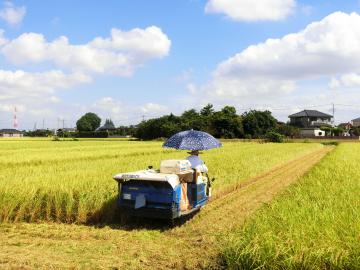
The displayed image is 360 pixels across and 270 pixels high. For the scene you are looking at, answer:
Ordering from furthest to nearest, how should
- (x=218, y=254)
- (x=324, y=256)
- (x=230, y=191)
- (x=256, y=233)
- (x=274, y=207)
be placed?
(x=230, y=191) → (x=274, y=207) → (x=218, y=254) → (x=256, y=233) → (x=324, y=256)

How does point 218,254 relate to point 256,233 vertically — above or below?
below

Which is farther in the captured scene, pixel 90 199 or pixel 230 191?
pixel 230 191

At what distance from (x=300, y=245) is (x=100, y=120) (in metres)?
136

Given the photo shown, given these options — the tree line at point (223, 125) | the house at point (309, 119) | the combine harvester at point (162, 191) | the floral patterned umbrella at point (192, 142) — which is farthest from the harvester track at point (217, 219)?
the house at point (309, 119)

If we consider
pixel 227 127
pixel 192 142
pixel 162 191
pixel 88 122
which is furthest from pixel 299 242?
pixel 88 122

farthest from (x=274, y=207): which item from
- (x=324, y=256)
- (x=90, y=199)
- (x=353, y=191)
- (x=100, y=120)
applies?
(x=100, y=120)

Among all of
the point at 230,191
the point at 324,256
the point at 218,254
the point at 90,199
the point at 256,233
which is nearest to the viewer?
the point at 324,256

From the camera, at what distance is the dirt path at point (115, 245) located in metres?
6.05

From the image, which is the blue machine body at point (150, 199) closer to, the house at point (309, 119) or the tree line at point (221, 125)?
the tree line at point (221, 125)

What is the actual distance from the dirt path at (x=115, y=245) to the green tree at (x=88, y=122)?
12329 cm

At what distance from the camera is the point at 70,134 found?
3922 inches

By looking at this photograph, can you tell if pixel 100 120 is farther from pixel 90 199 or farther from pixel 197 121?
pixel 90 199

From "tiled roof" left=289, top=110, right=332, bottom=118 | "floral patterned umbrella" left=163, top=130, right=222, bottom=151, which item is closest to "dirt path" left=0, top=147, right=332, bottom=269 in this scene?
"floral patterned umbrella" left=163, top=130, right=222, bottom=151

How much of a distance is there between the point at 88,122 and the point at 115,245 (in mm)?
127819
